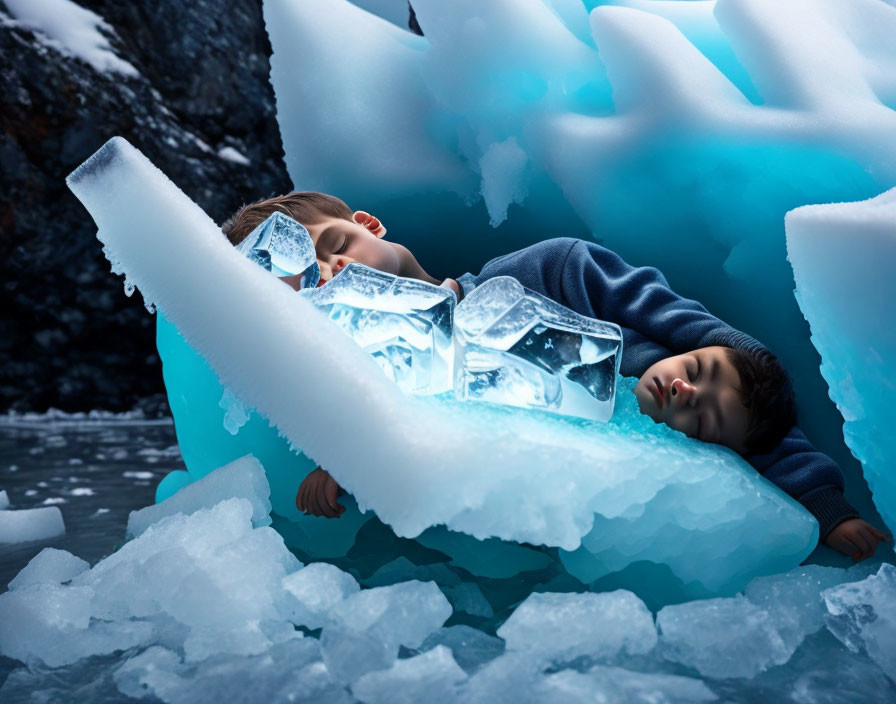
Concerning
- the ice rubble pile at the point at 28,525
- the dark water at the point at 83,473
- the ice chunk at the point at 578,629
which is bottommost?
the dark water at the point at 83,473

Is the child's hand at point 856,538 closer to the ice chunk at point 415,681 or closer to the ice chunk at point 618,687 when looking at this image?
the ice chunk at point 618,687

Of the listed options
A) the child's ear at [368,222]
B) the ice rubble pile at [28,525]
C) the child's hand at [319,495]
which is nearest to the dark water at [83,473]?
the ice rubble pile at [28,525]

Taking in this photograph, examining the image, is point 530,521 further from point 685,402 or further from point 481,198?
point 481,198

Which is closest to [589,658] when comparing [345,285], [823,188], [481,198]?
[345,285]

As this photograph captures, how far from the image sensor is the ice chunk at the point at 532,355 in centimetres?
68

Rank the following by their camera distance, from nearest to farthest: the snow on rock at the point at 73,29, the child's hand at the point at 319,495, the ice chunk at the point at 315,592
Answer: the ice chunk at the point at 315,592
the child's hand at the point at 319,495
the snow on rock at the point at 73,29

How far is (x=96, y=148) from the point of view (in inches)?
96.8

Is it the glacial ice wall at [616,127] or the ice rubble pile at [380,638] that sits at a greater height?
the glacial ice wall at [616,127]

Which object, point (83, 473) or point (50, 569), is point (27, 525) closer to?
point (50, 569)

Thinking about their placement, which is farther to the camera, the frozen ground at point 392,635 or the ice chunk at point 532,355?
the ice chunk at point 532,355

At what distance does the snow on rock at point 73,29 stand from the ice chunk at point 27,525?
1.91 metres

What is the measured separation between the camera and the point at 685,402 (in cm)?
77

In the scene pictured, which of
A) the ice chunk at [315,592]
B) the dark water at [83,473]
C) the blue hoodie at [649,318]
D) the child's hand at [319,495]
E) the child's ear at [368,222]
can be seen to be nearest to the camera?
the ice chunk at [315,592]

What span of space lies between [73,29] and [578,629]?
2.57 m
